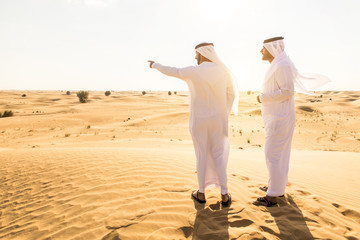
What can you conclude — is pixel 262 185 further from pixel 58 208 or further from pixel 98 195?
pixel 58 208

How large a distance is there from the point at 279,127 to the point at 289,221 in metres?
1.27

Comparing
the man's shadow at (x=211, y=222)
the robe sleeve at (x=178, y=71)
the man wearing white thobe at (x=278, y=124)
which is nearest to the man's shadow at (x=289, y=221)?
the man wearing white thobe at (x=278, y=124)

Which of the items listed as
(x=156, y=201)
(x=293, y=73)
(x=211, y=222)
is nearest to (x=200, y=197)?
(x=211, y=222)

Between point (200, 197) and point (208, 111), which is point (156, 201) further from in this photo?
point (208, 111)

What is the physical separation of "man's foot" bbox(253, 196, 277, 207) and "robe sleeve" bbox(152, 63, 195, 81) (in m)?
2.12

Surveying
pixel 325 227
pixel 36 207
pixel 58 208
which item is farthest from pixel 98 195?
pixel 325 227

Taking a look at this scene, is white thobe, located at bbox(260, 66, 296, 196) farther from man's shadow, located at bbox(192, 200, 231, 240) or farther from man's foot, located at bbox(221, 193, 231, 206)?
man's shadow, located at bbox(192, 200, 231, 240)

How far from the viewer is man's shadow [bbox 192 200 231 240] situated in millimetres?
2281

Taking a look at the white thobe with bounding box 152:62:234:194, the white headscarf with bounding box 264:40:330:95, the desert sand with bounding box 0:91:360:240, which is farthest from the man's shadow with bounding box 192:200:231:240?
the white headscarf with bounding box 264:40:330:95

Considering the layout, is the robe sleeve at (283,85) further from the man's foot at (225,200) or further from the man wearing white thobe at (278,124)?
the man's foot at (225,200)

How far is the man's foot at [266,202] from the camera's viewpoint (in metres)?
2.96

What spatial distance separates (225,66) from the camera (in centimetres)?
300

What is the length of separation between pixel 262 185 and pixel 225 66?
2381mm

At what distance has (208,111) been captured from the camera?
9.69 ft
